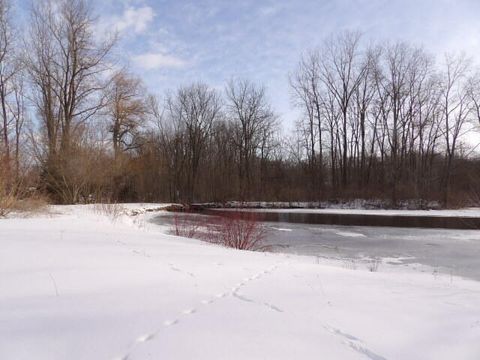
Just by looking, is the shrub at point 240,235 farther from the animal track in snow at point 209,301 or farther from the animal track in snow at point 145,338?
the animal track in snow at point 145,338

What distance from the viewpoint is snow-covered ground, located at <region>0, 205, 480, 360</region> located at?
2.62 meters

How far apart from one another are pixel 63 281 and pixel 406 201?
1288 inches

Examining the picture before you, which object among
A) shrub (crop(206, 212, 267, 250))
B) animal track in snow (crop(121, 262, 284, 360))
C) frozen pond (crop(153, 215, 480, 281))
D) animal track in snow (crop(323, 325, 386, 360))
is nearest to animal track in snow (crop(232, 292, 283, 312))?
animal track in snow (crop(121, 262, 284, 360))

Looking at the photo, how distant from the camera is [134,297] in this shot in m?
3.68

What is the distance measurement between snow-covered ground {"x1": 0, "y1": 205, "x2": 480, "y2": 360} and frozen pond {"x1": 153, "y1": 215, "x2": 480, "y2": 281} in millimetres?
5331

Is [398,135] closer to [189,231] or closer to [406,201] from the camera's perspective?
[406,201]

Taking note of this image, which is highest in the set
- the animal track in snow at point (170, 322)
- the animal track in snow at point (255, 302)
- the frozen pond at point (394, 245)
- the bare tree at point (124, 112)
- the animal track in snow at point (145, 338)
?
the bare tree at point (124, 112)

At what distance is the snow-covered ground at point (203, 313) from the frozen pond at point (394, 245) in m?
5.33

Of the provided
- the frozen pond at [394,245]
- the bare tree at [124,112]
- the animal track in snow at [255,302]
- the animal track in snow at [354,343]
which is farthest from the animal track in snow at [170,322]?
the bare tree at [124,112]

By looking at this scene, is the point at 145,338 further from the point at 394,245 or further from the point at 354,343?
the point at 394,245

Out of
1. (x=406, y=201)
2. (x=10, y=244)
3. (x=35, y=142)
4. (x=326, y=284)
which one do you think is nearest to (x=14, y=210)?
(x=10, y=244)

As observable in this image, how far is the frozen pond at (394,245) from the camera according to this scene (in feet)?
34.3

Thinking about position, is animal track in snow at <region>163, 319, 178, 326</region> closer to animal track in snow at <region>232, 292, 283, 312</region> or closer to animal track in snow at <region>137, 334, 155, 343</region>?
animal track in snow at <region>137, 334, 155, 343</region>

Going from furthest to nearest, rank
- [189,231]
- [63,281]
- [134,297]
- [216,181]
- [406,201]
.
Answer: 1. [216,181]
2. [406,201]
3. [189,231]
4. [63,281]
5. [134,297]
